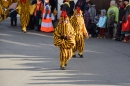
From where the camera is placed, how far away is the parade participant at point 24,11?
18234 mm

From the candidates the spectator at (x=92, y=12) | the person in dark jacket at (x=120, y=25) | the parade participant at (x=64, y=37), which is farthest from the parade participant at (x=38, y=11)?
the parade participant at (x=64, y=37)

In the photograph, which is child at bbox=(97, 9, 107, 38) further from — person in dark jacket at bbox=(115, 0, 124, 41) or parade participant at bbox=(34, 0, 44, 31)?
parade participant at bbox=(34, 0, 44, 31)

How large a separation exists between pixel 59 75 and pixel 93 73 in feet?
3.31

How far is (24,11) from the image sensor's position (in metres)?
18.4

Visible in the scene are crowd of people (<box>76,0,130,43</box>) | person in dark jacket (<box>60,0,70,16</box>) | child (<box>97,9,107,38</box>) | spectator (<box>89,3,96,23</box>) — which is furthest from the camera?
person in dark jacket (<box>60,0,70,16</box>)

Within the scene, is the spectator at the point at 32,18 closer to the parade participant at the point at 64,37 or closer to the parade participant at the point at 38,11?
the parade participant at the point at 38,11

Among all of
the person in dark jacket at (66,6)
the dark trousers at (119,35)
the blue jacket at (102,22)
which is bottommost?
the dark trousers at (119,35)

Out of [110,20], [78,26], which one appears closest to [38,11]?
[110,20]

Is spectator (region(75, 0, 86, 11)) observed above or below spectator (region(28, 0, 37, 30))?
above

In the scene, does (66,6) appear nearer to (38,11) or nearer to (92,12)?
(92,12)

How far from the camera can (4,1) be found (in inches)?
773

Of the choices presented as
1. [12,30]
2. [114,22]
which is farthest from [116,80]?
[12,30]

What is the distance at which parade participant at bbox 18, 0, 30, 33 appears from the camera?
59.8ft

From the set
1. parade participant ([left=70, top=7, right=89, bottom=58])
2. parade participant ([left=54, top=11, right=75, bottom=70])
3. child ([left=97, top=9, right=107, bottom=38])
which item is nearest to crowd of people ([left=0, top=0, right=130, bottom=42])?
child ([left=97, top=9, right=107, bottom=38])
